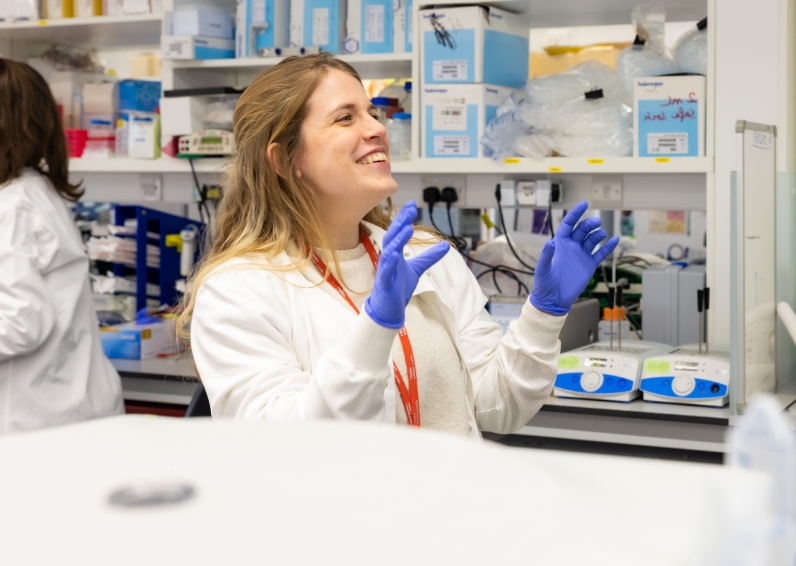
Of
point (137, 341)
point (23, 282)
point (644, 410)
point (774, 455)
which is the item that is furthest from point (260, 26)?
point (774, 455)

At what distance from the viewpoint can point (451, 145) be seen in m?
3.22

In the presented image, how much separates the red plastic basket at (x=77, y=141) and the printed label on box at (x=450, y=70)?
1.59 m

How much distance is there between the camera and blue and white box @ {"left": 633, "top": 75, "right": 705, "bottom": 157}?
2.90m

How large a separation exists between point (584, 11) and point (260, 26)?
4.00ft

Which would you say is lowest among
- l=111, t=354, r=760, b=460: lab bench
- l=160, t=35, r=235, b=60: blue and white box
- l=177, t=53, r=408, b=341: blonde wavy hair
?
l=111, t=354, r=760, b=460: lab bench

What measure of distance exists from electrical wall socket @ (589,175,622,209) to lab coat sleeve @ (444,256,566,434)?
148 centimetres

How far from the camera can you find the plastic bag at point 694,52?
9.69 feet

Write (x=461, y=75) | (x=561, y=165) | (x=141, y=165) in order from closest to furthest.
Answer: (x=561, y=165), (x=461, y=75), (x=141, y=165)

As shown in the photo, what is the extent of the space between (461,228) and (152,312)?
147 cm

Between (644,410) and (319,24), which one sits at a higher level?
(319,24)

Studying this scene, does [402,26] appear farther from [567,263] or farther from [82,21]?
[567,263]

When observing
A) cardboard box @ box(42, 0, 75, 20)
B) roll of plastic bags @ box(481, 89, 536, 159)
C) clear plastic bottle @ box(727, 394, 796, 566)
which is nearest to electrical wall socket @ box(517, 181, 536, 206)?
roll of plastic bags @ box(481, 89, 536, 159)

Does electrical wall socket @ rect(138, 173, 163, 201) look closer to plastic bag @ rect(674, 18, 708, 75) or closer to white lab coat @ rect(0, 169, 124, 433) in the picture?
white lab coat @ rect(0, 169, 124, 433)

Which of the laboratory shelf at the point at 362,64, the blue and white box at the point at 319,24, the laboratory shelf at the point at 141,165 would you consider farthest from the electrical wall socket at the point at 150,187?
the blue and white box at the point at 319,24
